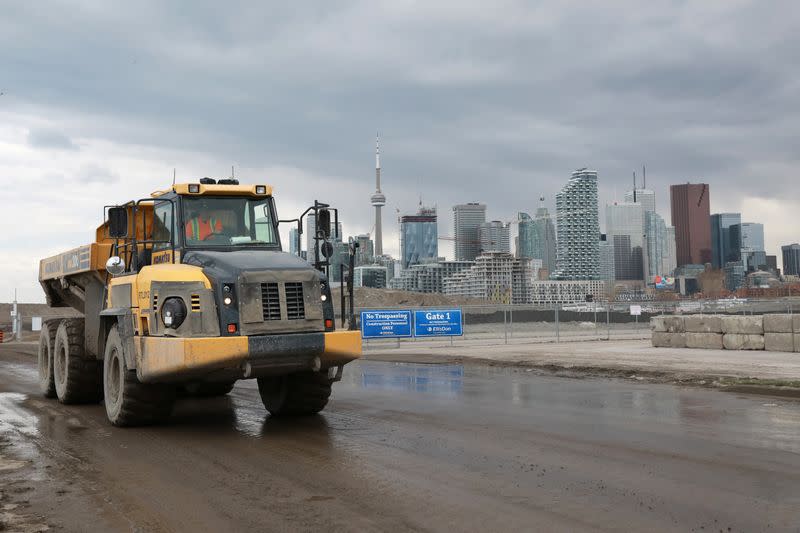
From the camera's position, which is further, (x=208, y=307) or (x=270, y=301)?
(x=270, y=301)

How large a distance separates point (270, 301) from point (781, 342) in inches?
753

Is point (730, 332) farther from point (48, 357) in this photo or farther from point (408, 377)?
point (48, 357)

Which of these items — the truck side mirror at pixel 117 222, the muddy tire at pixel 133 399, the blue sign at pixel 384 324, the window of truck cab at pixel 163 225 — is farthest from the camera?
the blue sign at pixel 384 324

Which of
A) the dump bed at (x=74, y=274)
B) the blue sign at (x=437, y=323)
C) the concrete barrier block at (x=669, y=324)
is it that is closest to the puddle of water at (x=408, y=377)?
the dump bed at (x=74, y=274)

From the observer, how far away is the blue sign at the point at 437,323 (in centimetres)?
3219

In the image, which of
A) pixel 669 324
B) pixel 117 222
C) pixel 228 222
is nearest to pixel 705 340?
pixel 669 324

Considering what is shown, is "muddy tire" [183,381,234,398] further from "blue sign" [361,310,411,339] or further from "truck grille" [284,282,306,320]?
"blue sign" [361,310,411,339]

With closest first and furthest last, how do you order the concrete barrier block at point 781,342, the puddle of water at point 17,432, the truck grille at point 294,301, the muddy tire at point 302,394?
the puddle of water at point 17,432
the truck grille at point 294,301
the muddy tire at point 302,394
the concrete barrier block at point 781,342

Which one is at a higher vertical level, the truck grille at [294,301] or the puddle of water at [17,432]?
the truck grille at [294,301]

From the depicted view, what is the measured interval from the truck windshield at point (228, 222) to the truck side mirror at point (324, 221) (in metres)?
0.71

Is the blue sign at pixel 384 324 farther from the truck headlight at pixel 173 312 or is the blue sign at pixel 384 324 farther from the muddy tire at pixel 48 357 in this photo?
the truck headlight at pixel 173 312

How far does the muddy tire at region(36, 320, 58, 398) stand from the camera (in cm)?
1499

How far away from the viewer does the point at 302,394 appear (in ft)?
38.0

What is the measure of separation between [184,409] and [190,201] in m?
3.97
